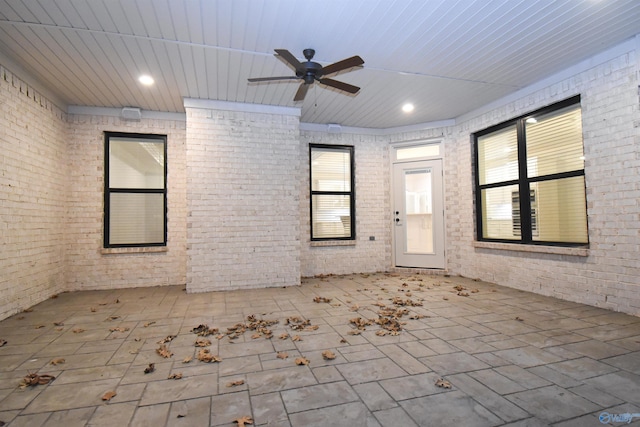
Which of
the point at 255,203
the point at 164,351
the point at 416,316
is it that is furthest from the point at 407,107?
the point at 164,351

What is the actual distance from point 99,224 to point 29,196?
4.13 feet

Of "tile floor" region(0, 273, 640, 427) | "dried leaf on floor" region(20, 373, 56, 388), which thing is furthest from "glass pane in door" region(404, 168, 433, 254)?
"dried leaf on floor" region(20, 373, 56, 388)

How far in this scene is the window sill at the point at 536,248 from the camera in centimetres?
416

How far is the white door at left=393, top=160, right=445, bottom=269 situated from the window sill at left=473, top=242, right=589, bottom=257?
92 centimetres

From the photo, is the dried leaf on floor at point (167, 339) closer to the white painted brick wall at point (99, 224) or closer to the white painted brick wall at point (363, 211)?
the white painted brick wall at point (99, 224)

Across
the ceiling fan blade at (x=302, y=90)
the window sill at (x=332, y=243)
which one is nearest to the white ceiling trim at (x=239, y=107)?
the ceiling fan blade at (x=302, y=90)

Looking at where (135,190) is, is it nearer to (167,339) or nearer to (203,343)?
(167,339)

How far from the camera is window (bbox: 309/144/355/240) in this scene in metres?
6.73

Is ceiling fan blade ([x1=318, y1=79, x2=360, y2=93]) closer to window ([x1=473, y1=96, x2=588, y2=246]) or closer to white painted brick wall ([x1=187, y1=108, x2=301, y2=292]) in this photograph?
white painted brick wall ([x1=187, y1=108, x2=301, y2=292])

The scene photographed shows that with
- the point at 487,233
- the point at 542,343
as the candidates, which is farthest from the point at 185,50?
the point at 487,233

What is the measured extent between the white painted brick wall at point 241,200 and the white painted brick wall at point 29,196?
2.00 m

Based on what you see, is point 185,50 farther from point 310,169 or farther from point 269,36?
point 310,169

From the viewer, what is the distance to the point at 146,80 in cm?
452

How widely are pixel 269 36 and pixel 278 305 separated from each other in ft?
10.8
